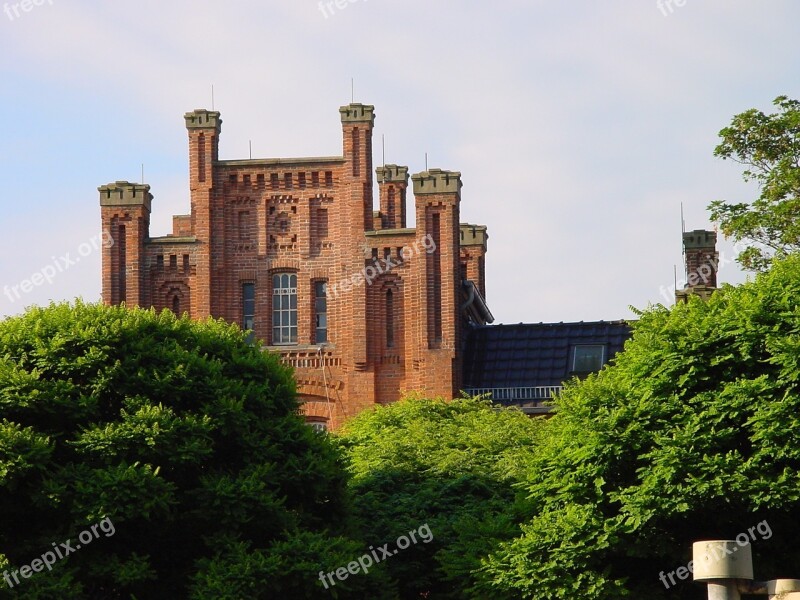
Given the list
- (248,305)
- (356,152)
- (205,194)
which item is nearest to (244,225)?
(205,194)

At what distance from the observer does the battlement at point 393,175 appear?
71.4 meters

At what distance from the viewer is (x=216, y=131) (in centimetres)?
6028

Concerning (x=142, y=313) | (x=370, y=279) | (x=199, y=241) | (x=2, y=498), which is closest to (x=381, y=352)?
(x=370, y=279)

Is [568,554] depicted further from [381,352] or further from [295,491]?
[381,352]

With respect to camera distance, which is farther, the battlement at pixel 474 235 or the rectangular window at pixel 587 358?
the battlement at pixel 474 235

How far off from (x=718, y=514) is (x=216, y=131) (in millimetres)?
28126

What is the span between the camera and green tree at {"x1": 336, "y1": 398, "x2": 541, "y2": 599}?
4019cm

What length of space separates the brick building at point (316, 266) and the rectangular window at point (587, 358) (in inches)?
160

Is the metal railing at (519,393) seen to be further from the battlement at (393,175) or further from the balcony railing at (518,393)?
the battlement at (393,175)

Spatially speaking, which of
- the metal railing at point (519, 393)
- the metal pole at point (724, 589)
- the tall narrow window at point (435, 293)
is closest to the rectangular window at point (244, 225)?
the tall narrow window at point (435, 293)

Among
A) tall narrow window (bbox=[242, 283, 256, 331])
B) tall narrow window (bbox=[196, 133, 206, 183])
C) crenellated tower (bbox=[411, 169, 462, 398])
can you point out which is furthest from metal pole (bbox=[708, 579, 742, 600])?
tall narrow window (bbox=[196, 133, 206, 183])

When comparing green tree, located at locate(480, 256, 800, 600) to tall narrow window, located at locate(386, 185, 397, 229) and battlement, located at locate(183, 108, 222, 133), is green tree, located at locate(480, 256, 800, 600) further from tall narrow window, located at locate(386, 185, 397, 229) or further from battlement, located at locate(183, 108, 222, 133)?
tall narrow window, located at locate(386, 185, 397, 229)

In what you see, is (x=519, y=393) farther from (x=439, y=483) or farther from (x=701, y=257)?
(x=439, y=483)

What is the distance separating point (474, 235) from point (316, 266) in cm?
1277
